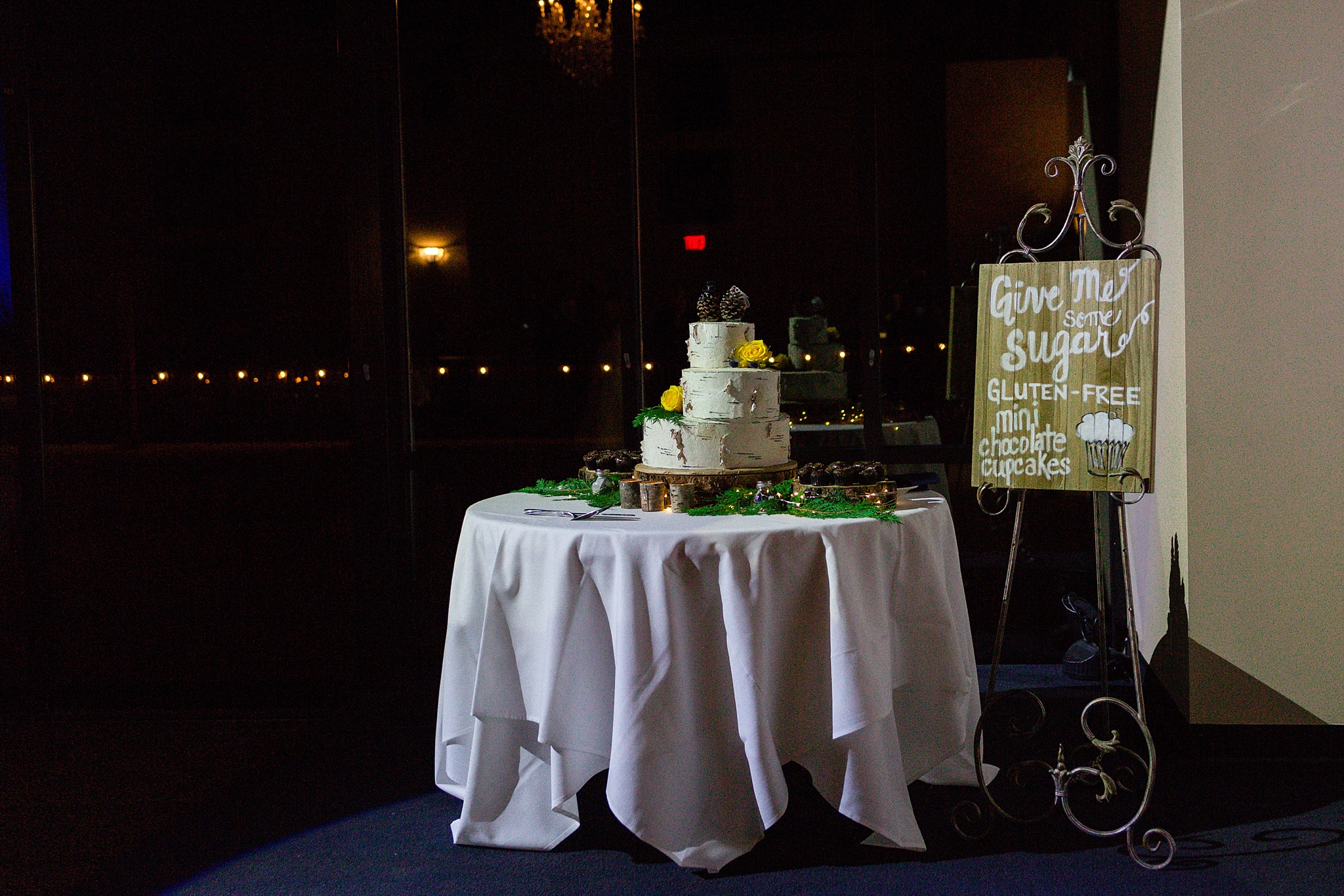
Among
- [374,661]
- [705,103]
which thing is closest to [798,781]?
[374,661]

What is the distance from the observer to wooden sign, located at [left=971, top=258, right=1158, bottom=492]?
2.43 metres

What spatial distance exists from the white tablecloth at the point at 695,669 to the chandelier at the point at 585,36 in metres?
2.33

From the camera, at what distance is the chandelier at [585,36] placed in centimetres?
413

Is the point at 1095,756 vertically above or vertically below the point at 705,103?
below

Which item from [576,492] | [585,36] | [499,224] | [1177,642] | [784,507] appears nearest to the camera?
[784,507]

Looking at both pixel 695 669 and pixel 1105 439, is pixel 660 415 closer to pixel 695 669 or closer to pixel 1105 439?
pixel 695 669

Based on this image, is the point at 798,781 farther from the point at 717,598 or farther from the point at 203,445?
the point at 203,445

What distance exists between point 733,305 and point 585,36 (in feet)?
6.16

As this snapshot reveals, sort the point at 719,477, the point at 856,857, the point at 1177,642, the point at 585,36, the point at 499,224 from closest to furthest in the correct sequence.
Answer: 1. the point at 856,857
2. the point at 719,477
3. the point at 1177,642
4. the point at 585,36
5. the point at 499,224

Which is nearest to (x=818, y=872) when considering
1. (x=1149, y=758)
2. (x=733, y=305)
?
(x=1149, y=758)

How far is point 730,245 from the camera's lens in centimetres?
431

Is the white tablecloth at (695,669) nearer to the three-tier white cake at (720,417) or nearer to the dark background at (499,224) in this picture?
the three-tier white cake at (720,417)

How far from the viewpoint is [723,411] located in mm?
2713

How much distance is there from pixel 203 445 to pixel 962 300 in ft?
33.5
